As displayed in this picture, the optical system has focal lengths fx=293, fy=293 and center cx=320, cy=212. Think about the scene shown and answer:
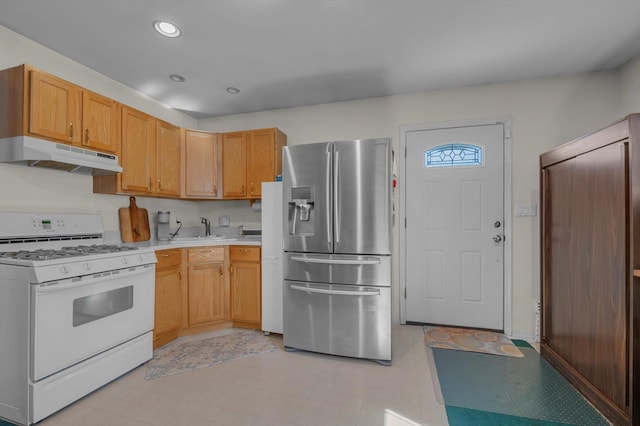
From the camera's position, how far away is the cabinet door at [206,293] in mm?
2934

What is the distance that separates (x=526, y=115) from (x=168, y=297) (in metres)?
3.86

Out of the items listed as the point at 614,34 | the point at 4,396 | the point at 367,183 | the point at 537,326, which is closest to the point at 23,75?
the point at 4,396

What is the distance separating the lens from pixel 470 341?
9.09 ft

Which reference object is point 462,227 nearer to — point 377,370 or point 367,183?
point 367,183

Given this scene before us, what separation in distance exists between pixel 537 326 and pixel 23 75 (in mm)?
4615

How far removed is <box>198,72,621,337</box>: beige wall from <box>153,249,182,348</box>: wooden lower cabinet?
87.9 inches

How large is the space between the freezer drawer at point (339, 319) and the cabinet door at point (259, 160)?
4.23 ft

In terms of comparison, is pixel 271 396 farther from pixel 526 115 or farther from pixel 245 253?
pixel 526 115

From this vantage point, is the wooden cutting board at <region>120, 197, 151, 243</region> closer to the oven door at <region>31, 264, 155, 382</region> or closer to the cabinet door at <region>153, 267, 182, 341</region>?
the cabinet door at <region>153, 267, 182, 341</region>

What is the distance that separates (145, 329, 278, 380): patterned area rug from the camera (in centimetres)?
233

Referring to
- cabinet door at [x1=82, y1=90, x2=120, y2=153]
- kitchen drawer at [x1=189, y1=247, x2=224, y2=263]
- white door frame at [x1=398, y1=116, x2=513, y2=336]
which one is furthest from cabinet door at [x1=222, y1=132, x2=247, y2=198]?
white door frame at [x1=398, y1=116, x2=513, y2=336]

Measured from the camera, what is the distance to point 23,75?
78.1 inches

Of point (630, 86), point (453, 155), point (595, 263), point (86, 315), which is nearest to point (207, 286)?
point (86, 315)

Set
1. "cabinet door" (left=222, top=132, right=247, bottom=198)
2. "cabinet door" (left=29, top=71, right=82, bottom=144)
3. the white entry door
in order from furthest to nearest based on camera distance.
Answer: "cabinet door" (left=222, top=132, right=247, bottom=198) < the white entry door < "cabinet door" (left=29, top=71, right=82, bottom=144)
